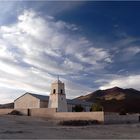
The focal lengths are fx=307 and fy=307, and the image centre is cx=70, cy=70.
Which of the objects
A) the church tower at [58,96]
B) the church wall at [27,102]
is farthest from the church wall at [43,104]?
the church tower at [58,96]

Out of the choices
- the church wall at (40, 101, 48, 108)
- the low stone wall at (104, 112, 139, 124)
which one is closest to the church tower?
the church wall at (40, 101, 48, 108)

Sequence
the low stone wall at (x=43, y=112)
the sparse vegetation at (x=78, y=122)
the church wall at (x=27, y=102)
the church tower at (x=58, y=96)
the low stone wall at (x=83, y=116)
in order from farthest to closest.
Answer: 1. the church wall at (x=27, y=102)
2. the church tower at (x=58, y=96)
3. the low stone wall at (x=43, y=112)
4. the low stone wall at (x=83, y=116)
5. the sparse vegetation at (x=78, y=122)

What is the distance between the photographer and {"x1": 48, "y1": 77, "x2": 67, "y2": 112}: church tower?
59062mm

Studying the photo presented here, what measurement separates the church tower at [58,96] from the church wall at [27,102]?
3.68m

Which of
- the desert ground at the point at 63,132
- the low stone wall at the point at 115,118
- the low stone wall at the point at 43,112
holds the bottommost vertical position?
the desert ground at the point at 63,132

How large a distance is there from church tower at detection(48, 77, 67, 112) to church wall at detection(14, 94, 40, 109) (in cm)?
368

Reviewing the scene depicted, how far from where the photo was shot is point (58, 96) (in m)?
59.2

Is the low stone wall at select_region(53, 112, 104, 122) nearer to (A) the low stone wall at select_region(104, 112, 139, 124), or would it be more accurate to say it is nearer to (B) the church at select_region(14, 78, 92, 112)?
(A) the low stone wall at select_region(104, 112, 139, 124)

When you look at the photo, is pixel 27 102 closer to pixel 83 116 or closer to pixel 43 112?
pixel 43 112

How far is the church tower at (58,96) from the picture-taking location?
59.1 metres

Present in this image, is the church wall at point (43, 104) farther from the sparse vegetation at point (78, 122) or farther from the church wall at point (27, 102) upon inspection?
the sparse vegetation at point (78, 122)

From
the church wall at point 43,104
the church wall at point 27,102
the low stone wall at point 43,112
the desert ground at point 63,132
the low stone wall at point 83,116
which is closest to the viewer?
the desert ground at point 63,132

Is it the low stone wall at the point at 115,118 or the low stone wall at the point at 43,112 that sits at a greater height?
the low stone wall at the point at 43,112

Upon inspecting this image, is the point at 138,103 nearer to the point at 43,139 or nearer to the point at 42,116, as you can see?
the point at 42,116
